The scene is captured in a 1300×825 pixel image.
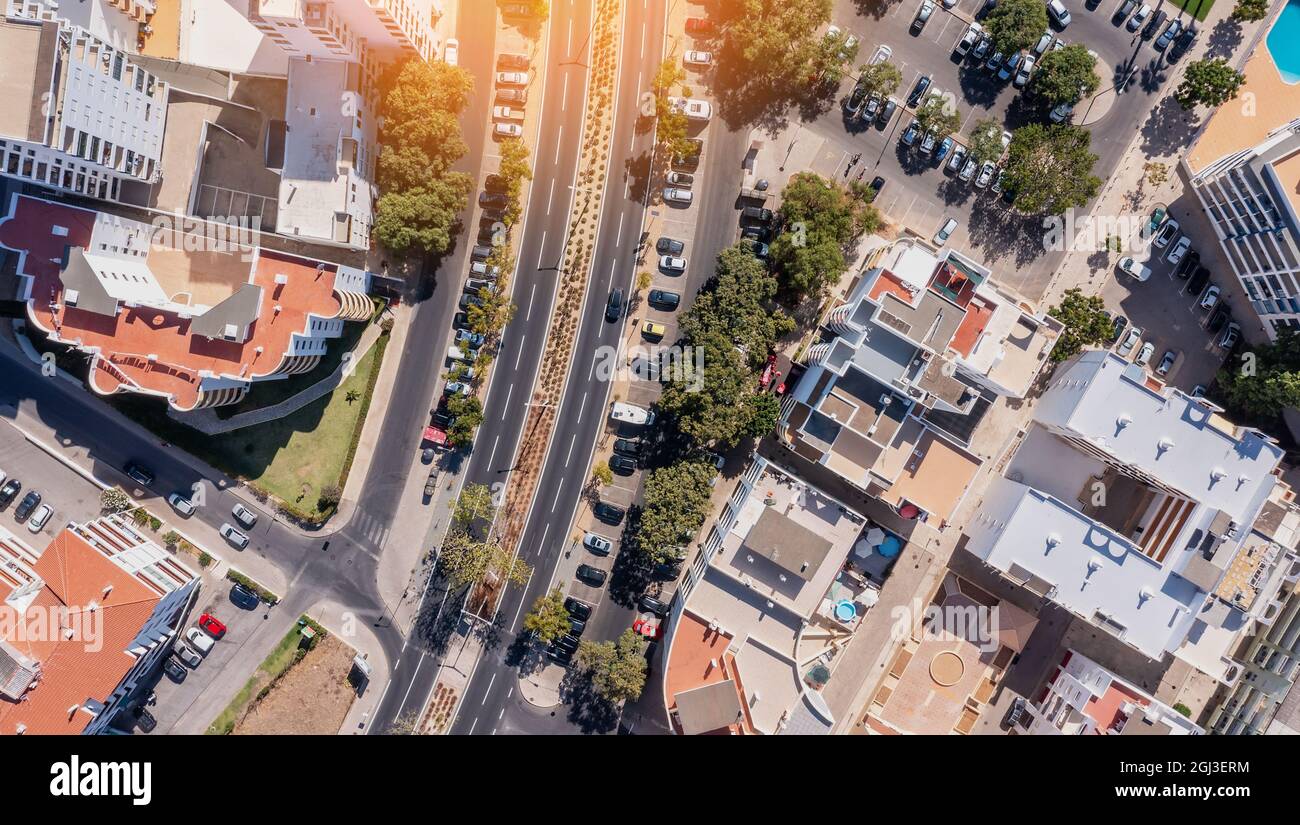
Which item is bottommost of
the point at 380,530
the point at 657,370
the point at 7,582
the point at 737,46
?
the point at 7,582

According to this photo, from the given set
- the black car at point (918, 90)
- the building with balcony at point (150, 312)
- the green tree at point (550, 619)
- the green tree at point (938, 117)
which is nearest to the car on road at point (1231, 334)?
the green tree at point (938, 117)

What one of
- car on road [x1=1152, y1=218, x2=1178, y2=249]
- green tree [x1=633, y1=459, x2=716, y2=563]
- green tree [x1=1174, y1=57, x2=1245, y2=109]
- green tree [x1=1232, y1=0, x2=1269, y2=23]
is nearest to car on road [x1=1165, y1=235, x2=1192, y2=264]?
car on road [x1=1152, y1=218, x2=1178, y2=249]

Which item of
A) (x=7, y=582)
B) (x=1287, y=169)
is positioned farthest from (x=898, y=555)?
(x=7, y=582)

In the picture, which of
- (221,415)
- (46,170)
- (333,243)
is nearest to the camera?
(46,170)

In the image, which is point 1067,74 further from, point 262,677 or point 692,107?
point 262,677

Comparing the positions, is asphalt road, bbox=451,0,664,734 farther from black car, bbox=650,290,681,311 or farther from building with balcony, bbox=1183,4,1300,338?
building with balcony, bbox=1183,4,1300,338

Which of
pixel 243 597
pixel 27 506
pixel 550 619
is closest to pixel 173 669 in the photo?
pixel 243 597

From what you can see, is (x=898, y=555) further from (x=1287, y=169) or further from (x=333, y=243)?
(x=333, y=243)
